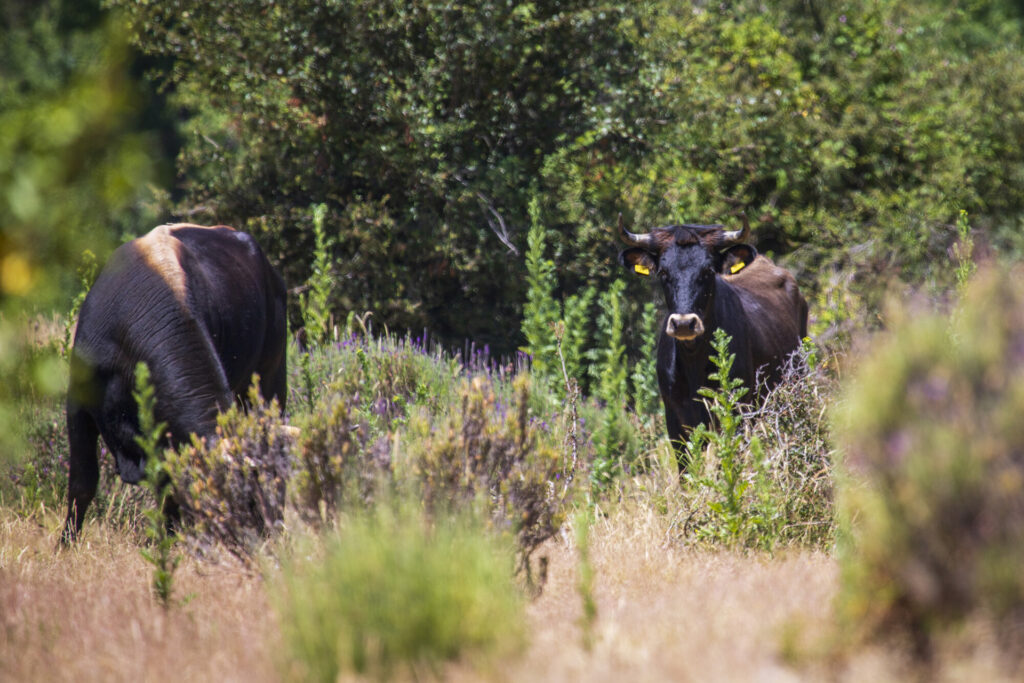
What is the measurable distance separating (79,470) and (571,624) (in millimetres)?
3121

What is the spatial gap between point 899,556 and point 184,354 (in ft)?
11.4

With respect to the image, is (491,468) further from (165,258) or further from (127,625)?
(165,258)

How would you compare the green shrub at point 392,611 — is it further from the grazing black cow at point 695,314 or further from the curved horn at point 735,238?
the curved horn at point 735,238

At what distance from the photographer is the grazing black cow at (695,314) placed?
638 centimetres

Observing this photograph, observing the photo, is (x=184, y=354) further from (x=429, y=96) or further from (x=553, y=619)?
(x=429, y=96)

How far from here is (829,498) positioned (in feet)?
16.4

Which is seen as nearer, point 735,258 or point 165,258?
point 165,258

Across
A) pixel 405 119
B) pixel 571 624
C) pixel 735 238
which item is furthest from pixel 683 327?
pixel 405 119

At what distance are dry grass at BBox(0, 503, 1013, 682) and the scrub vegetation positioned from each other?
0.06 ft

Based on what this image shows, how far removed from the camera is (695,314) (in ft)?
20.5

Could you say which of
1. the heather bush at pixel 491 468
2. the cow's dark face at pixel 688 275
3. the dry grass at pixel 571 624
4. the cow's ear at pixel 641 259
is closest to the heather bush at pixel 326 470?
the heather bush at pixel 491 468

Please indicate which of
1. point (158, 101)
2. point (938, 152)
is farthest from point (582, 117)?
point (158, 101)

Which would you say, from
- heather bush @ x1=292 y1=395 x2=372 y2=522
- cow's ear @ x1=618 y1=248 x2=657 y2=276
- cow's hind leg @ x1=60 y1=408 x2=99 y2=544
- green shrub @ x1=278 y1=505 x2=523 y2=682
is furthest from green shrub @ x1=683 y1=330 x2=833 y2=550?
cow's hind leg @ x1=60 y1=408 x2=99 y2=544

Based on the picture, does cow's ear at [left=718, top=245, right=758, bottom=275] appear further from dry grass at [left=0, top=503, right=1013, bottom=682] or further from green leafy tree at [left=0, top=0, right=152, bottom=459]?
green leafy tree at [left=0, top=0, right=152, bottom=459]
